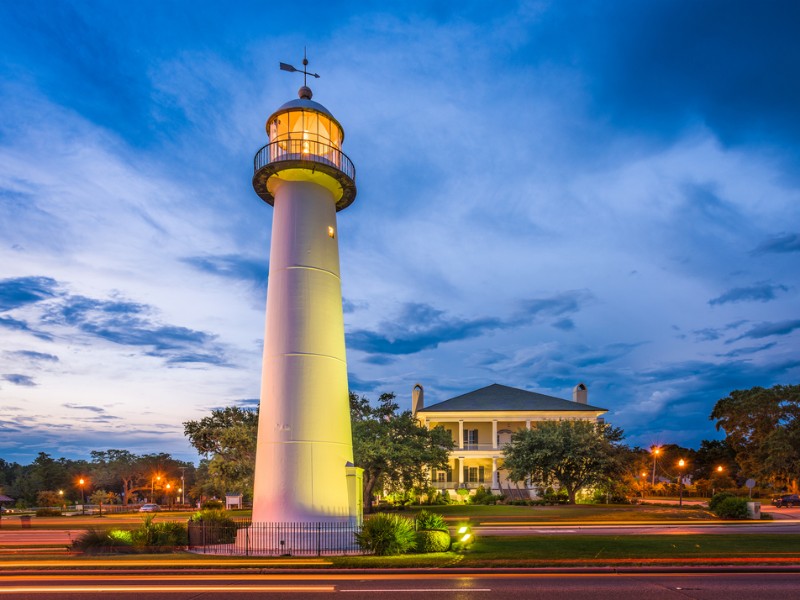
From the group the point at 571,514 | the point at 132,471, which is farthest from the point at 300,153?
the point at 132,471

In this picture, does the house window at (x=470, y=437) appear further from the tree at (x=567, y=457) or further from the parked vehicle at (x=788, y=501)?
the parked vehicle at (x=788, y=501)

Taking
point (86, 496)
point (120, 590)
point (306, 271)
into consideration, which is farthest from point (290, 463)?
point (86, 496)

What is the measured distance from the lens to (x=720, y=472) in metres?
71.4

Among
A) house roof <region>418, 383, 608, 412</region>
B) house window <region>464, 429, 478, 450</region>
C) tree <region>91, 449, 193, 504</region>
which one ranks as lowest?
tree <region>91, 449, 193, 504</region>

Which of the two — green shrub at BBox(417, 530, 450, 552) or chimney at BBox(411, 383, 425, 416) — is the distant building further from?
green shrub at BBox(417, 530, 450, 552)

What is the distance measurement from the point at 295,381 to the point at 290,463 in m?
2.57

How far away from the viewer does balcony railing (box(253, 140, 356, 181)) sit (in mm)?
21344

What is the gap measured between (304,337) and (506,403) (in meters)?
40.7

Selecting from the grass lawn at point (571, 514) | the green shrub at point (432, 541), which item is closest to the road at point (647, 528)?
the grass lawn at point (571, 514)

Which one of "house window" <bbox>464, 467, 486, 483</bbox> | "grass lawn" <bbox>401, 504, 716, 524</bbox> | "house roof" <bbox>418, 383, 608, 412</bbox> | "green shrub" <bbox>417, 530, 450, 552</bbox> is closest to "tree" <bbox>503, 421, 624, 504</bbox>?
"grass lawn" <bbox>401, 504, 716, 524</bbox>

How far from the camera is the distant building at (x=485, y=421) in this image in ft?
183

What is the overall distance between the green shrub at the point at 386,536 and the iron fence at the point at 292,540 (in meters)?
0.69

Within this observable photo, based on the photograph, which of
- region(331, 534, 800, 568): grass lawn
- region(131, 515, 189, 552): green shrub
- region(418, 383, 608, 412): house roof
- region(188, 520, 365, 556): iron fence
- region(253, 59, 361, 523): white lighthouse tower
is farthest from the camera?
region(418, 383, 608, 412): house roof

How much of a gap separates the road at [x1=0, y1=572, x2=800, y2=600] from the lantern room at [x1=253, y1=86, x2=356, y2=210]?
42.5ft
